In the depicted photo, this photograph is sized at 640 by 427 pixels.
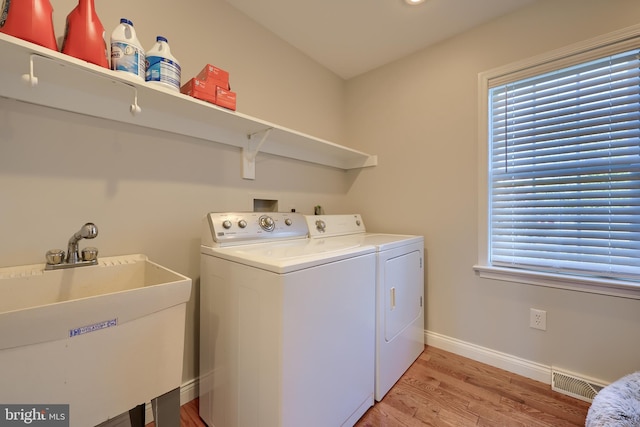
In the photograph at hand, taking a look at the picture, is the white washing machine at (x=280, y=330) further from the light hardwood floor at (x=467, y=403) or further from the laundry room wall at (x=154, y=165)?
the laundry room wall at (x=154, y=165)

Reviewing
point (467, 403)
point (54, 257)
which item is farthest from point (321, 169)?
point (467, 403)

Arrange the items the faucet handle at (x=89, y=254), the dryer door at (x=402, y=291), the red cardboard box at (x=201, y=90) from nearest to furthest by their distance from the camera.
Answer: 1. the faucet handle at (x=89, y=254)
2. the red cardboard box at (x=201, y=90)
3. the dryer door at (x=402, y=291)

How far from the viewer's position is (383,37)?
1.91 m

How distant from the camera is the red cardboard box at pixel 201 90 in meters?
1.20

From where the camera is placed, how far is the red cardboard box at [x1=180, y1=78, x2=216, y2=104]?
1.20 meters

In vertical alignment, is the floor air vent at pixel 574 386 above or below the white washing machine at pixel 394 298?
below

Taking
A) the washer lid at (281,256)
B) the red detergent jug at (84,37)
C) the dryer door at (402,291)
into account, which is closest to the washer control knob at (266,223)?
the washer lid at (281,256)

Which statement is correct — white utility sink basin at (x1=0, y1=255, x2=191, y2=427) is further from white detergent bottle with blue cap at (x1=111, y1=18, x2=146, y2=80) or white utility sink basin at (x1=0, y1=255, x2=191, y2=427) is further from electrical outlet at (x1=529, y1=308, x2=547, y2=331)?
electrical outlet at (x1=529, y1=308, x2=547, y2=331)

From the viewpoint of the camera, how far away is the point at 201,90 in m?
1.22

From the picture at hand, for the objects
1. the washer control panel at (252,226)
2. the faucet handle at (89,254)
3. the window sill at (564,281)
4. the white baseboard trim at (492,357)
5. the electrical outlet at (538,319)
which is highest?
the washer control panel at (252,226)

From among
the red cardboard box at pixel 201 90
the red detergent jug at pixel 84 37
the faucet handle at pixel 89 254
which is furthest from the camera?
the red cardboard box at pixel 201 90

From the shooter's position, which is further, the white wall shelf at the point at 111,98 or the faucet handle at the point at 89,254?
the faucet handle at the point at 89,254

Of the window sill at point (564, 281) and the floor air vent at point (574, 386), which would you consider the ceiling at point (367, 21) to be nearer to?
the window sill at point (564, 281)

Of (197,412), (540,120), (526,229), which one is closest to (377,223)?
(526,229)
